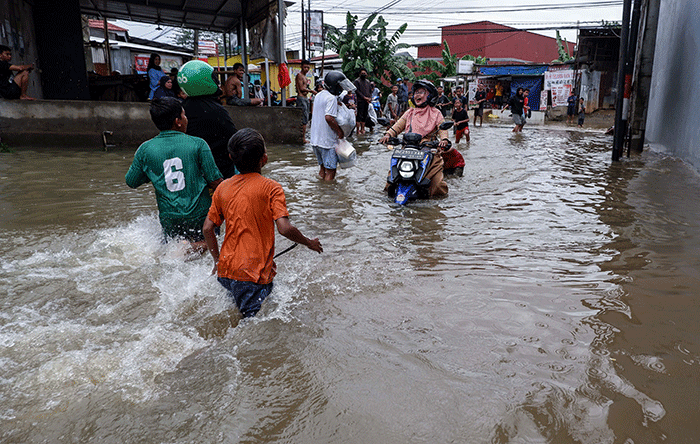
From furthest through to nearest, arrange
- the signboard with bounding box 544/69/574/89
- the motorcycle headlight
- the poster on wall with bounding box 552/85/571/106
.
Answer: the poster on wall with bounding box 552/85/571/106
the signboard with bounding box 544/69/574/89
the motorcycle headlight

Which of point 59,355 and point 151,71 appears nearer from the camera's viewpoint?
point 59,355

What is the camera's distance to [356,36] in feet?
86.8

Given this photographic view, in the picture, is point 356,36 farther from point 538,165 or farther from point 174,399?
point 174,399

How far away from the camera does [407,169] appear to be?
6.75 m

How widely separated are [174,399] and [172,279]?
5.35ft

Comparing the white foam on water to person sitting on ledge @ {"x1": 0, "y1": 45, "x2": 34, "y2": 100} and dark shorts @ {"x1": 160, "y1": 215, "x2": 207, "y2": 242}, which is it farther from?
person sitting on ledge @ {"x1": 0, "y1": 45, "x2": 34, "y2": 100}

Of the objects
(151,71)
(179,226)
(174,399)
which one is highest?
(151,71)

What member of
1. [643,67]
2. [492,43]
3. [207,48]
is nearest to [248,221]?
[643,67]

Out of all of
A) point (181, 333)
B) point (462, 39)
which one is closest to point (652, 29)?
point (181, 333)

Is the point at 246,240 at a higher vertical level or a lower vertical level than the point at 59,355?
higher

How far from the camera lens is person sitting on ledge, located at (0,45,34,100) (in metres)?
9.95

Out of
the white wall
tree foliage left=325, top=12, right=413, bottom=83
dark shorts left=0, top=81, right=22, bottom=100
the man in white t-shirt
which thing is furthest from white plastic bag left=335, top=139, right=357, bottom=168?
tree foliage left=325, top=12, right=413, bottom=83

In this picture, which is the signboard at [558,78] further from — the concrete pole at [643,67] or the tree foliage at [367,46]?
the concrete pole at [643,67]

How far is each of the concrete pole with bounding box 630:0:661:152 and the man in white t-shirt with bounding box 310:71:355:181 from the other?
7799 mm
